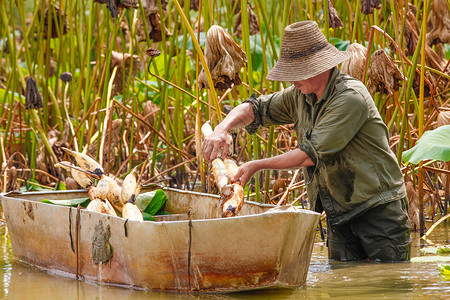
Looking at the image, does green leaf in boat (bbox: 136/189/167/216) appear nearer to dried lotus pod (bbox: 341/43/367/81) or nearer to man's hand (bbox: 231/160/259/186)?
man's hand (bbox: 231/160/259/186)

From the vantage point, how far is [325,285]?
279 cm

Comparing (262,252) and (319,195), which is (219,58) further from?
(262,252)

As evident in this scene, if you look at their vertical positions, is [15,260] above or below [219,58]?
below

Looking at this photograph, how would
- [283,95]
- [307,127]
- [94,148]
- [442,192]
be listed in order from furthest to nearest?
[94,148] → [442,192] → [283,95] → [307,127]

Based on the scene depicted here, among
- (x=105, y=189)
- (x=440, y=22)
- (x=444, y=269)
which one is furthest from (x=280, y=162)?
(x=440, y=22)

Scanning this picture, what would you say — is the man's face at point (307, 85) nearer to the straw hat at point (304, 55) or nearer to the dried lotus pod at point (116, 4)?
the straw hat at point (304, 55)

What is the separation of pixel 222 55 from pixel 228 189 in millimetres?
838

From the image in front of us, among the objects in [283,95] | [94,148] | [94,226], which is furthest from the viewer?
[94,148]

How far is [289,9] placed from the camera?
3986 millimetres

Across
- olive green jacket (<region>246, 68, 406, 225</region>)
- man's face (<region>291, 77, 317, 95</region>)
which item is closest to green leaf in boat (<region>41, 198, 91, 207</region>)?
olive green jacket (<region>246, 68, 406, 225</region>)

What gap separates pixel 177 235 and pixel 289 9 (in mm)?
1914

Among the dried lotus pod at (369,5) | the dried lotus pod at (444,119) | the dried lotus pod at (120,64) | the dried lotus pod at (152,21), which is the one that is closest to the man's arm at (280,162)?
the dried lotus pod at (444,119)

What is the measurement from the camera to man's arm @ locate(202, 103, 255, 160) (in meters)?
3.11

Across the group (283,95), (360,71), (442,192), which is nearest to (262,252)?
(283,95)
